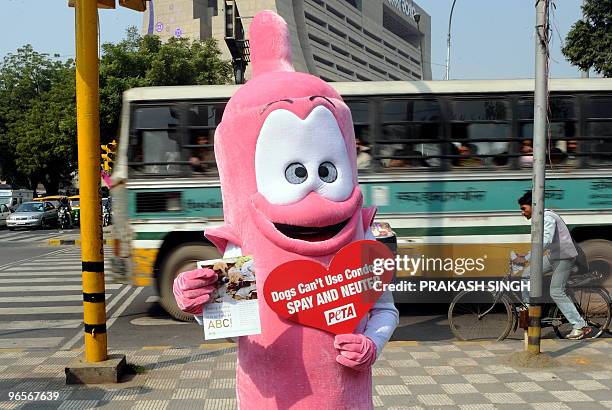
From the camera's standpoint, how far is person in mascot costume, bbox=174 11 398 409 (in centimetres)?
249

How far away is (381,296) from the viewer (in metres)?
2.68

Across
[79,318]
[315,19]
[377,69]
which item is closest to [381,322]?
[79,318]

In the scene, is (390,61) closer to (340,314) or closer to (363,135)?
(363,135)

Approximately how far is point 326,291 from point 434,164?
5963 millimetres

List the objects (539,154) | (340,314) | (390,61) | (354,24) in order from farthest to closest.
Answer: (390,61)
(354,24)
(539,154)
(340,314)

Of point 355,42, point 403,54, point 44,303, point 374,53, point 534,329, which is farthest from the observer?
point 403,54

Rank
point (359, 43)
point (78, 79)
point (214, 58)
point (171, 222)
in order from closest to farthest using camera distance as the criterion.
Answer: point (78, 79) < point (171, 222) < point (214, 58) < point (359, 43)

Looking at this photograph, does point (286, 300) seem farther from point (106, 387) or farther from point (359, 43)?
point (359, 43)

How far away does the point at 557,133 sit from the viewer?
809cm

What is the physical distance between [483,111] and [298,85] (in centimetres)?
601

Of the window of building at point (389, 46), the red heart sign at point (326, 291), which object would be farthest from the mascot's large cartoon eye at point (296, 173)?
the window of building at point (389, 46)

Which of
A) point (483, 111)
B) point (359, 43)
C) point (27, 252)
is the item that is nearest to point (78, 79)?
point (483, 111)

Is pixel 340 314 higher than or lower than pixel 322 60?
lower

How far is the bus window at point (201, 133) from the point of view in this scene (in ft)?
26.5
